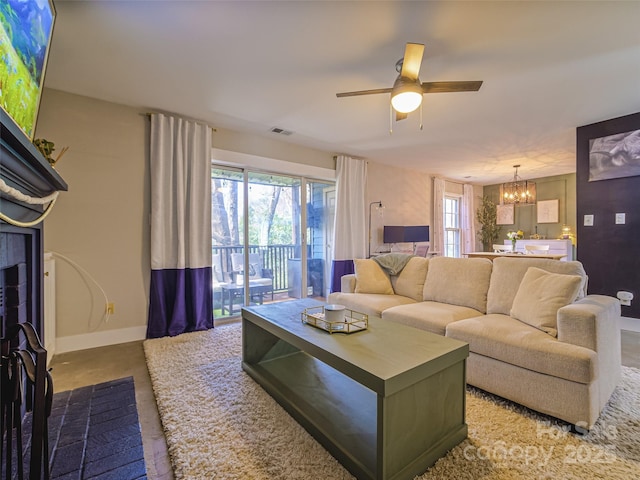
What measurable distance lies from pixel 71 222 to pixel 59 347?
3.87ft

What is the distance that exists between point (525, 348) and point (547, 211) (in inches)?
263

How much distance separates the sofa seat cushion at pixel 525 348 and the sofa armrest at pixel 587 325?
58 millimetres

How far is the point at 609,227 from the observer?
3.57 meters

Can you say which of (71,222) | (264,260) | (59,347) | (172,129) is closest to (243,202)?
(264,260)

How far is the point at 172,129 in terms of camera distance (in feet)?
10.6

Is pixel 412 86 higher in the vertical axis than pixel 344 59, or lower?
lower

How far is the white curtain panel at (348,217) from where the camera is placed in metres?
4.80

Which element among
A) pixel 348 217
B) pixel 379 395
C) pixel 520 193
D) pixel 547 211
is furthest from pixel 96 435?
pixel 547 211

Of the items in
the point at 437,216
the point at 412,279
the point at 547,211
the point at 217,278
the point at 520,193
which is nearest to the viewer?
the point at 412,279

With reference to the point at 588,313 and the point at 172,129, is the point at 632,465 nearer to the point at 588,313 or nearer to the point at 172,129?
the point at 588,313

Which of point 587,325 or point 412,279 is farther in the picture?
point 412,279

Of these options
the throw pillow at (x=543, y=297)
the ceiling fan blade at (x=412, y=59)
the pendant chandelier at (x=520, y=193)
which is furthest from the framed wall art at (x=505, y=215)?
the ceiling fan blade at (x=412, y=59)

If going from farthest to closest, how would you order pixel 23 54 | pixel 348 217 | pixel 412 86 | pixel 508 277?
pixel 348 217 < pixel 508 277 < pixel 412 86 < pixel 23 54

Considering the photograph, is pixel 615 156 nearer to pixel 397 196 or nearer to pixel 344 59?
pixel 397 196
